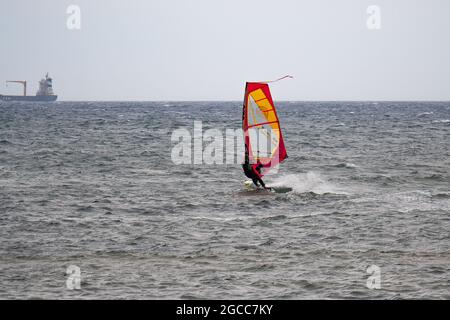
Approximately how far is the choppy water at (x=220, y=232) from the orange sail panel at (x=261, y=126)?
1.56 metres

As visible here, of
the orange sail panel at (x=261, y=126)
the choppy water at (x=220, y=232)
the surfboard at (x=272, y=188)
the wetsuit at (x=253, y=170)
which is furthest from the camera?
the surfboard at (x=272, y=188)

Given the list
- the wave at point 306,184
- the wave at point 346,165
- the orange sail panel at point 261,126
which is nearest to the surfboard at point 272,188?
the wave at point 306,184

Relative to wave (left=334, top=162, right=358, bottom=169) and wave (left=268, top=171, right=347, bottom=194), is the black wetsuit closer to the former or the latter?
wave (left=268, top=171, right=347, bottom=194)

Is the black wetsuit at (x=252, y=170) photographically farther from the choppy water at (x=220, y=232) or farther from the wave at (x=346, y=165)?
the wave at (x=346, y=165)

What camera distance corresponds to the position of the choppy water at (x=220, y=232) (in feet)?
43.0

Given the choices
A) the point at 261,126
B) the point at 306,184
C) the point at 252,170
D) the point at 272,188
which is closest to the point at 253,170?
the point at 252,170

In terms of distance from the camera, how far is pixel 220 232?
17781 mm

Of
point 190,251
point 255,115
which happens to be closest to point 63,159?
point 255,115

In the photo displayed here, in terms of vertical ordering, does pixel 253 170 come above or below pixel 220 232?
above

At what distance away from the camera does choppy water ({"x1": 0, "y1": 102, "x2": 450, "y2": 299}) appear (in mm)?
13109

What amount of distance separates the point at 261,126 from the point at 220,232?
724 centimetres

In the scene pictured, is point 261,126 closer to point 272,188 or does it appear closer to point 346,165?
point 272,188
